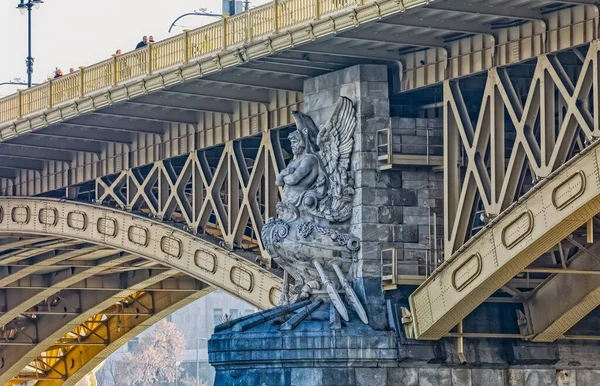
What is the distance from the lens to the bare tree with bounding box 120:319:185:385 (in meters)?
164

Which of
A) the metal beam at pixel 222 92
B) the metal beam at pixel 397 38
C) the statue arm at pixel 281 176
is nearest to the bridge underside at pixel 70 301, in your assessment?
the metal beam at pixel 222 92

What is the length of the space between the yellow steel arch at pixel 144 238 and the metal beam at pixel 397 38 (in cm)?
948

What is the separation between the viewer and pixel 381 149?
1609 inches

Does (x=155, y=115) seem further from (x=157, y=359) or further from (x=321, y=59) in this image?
(x=157, y=359)

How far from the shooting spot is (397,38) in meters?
39.2

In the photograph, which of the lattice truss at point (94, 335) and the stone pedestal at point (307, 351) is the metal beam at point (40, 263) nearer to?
the lattice truss at point (94, 335)

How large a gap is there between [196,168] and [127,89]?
3.90 meters

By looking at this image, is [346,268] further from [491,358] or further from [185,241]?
[185,241]

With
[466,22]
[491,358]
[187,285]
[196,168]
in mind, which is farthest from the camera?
[187,285]

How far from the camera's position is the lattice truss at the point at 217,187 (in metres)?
46.9

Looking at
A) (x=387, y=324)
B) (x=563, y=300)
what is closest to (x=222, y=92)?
(x=387, y=324)

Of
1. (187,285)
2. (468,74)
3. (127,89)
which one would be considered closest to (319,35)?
(468,74)

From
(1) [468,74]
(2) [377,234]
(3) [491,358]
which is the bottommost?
(3) [491,358]

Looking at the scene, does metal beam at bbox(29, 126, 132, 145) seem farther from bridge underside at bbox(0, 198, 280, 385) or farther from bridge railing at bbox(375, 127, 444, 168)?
bridge railing at bbox(375, 127, 444, 168)
